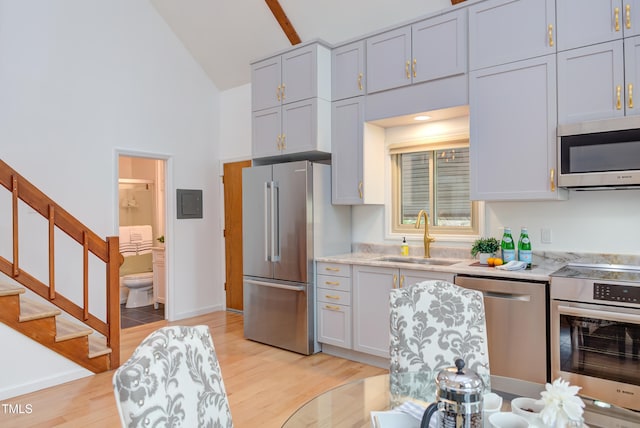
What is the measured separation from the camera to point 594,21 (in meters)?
2.57

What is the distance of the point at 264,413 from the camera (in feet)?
8.84

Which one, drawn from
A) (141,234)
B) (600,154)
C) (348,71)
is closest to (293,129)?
(348,71)

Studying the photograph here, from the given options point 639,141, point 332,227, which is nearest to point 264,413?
point 332,227

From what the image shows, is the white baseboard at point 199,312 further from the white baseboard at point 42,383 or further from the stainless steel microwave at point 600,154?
the stainless steel microwave at point 600,154

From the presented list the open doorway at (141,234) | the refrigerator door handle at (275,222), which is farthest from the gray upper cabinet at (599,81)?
the open doorway at (141,234)

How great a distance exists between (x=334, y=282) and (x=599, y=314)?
6.47 ft

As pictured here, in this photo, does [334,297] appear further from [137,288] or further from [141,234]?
[141,234]

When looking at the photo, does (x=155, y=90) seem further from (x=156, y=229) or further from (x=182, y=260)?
(x=156, y=229)

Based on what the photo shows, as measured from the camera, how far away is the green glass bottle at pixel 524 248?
295 centimetres

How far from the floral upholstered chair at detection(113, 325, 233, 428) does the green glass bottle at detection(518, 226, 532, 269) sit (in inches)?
96.7

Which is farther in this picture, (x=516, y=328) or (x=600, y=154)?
(x=516, y=328)

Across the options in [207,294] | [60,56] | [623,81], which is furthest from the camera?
[207,294]

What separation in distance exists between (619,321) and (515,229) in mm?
1075

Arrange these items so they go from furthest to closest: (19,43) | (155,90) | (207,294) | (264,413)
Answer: (207,294)
(155,90)
(19,43)
(264,413)
